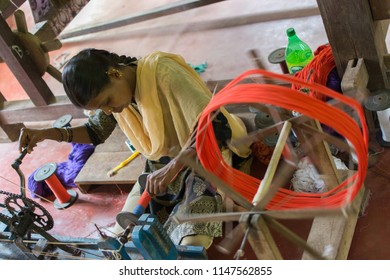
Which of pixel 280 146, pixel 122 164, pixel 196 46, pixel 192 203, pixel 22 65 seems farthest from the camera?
pixel 196 46

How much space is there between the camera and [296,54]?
2936mm

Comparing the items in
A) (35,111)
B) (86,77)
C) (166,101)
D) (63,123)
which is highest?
(86,77)

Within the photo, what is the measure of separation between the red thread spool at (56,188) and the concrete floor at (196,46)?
0.16 ft

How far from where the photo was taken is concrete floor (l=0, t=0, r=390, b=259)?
2436mm

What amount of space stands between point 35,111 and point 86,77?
200cm

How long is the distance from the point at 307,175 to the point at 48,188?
184 centimetres

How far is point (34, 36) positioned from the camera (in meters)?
3.48

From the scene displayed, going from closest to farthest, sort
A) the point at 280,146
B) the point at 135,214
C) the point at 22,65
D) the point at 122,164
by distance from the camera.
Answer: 1. the point at 280,146
2. the point at 135,214
3. the point at 122,164
4. the point at 22,65

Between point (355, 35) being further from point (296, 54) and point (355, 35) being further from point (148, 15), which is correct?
point (148, 15)

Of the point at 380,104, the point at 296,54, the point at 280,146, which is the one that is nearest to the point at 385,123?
the point at 380,104

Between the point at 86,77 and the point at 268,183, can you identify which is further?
the point at 86,77

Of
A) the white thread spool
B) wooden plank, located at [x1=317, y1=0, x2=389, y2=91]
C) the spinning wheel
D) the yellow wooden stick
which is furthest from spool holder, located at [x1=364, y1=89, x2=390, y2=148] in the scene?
the yellow wooden stick

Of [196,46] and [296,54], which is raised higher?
[296,54]
